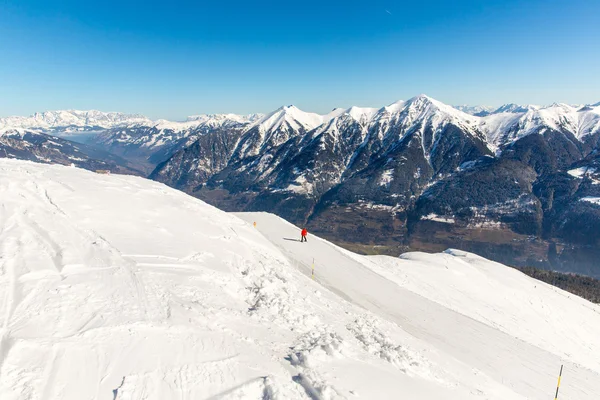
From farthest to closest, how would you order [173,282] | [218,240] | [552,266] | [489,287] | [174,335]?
1. [552,266]
2. [489,287]
3. [218,240]
4. [173,282]
5. [174,335]

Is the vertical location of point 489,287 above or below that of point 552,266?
above

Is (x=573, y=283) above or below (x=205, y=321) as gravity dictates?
below

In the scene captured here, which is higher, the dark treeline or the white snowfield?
the white snowfield

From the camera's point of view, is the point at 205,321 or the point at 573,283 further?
the point at 573,283

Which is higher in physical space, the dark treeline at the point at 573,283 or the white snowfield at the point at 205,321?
the white snowfield at the point at 205,321

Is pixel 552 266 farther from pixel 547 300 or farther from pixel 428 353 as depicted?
pixel 428 353

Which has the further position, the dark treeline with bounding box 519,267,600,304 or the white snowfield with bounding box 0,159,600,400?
the dark treeline with bounding box 519,267,600,304

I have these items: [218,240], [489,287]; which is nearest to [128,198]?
[218,240]

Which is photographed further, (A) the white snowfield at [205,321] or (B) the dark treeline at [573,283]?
(B) the dark treeline at [573,283]
